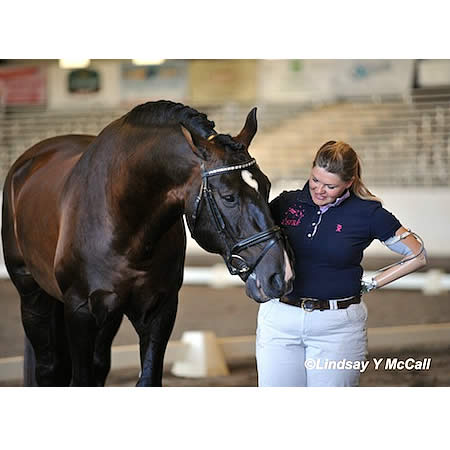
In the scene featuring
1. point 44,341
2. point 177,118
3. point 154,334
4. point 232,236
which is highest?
point 177,118

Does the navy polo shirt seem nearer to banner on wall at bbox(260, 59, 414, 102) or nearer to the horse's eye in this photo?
the horse's eye

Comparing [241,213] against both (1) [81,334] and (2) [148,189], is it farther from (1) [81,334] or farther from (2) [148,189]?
(1) [81,334]

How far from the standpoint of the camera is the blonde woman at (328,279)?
2.22m

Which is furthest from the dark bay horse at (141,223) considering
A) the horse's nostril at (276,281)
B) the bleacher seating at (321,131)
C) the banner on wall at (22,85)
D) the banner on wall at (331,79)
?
the bleacher seating at (321,131)

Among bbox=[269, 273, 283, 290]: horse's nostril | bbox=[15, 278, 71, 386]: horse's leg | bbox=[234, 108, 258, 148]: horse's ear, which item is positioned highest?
bbox=[234, 108, 258, 148]: horse's ear

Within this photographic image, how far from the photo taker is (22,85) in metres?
6.74

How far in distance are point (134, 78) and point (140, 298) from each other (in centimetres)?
426

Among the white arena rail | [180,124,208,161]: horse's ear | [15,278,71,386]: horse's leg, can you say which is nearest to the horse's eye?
Result: [180,124,208,161]: horse's ear

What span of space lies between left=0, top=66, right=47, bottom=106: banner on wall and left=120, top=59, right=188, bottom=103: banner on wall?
0.79 metres

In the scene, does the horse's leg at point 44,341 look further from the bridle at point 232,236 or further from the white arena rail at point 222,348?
the bridle at point 232,236

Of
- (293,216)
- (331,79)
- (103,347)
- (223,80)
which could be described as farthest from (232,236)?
(223,80)

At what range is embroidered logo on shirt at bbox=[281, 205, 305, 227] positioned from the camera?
7.60 ft

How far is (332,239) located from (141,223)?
61 cm
